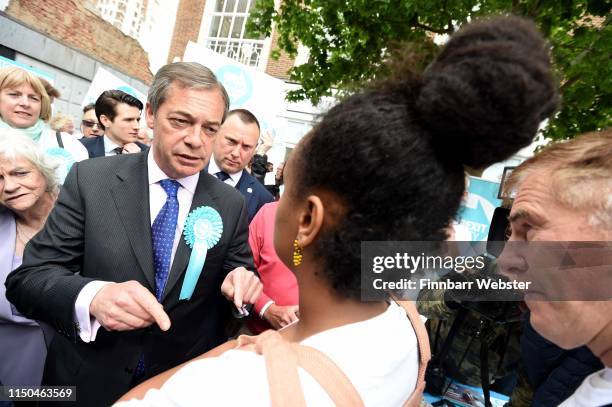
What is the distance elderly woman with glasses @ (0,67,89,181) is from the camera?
Result: 3443 millimetres

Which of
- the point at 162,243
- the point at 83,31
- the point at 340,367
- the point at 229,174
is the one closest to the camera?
the point at 340,367

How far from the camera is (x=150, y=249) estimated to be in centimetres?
178

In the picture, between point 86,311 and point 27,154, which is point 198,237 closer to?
point 86,311

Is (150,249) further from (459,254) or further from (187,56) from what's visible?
(187,56)

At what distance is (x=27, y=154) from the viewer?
249 centimetres

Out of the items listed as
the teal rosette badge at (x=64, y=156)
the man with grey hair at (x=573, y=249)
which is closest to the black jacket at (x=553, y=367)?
the man with grey hair at (x=573, y=249)

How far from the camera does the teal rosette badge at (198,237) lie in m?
1.87

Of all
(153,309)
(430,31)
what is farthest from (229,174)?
(430,31)

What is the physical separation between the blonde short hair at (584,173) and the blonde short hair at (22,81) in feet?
12.7

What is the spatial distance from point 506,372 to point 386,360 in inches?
56.8

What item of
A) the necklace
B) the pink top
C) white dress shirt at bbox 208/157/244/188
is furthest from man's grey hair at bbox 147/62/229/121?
white dress shirt at bbox 208/157/244/188

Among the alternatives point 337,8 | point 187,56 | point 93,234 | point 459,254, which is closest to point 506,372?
point 459,254

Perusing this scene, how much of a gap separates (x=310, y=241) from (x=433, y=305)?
3.95 feet

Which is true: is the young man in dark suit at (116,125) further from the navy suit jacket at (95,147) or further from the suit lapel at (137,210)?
the suit lapel at (137,210)
